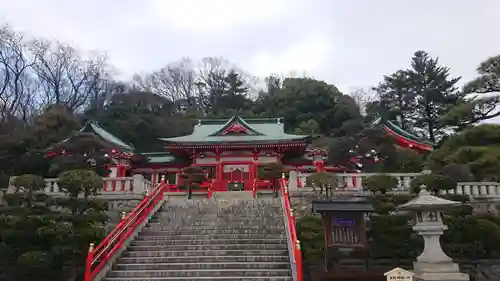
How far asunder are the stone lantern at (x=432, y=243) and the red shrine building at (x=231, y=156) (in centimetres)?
1351

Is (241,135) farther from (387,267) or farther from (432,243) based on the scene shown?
(432,243)

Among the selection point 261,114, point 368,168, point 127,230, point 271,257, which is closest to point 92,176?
point 127,230

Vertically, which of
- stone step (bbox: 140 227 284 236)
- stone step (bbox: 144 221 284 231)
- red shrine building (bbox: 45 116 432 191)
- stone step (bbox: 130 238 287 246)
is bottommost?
stone step (bbox: 130 238 287 246)

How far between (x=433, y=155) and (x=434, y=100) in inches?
1192

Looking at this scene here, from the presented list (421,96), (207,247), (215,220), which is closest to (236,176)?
(215,220)

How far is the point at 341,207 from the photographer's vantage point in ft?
35.2

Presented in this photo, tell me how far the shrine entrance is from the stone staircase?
8325 mm

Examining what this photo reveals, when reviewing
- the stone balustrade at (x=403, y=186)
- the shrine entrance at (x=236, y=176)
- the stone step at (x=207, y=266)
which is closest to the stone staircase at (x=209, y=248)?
the stone step at (x=207, y=266)

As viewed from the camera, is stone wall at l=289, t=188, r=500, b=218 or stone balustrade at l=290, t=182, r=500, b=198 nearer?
stone wall at l=289, t=188, r=500, b=218

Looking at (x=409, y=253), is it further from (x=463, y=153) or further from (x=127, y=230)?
(x=127, y=230)

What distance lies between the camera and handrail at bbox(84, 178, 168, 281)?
10.0 meters

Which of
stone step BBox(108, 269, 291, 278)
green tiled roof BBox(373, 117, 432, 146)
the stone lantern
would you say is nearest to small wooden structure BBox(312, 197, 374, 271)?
the stone lantern

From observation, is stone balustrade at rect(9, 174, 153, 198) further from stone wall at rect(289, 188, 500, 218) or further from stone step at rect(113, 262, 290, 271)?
stone wall at rect(289, 188, 500, 218)

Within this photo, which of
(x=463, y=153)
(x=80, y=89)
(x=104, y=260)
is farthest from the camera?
(x=80, y=89)
